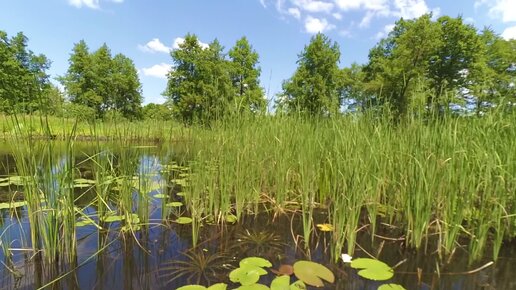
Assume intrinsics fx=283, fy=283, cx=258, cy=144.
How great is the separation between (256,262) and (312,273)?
429 mm

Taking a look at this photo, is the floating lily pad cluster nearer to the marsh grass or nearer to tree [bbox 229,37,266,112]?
the marsh grass

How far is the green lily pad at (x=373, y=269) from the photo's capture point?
1989 mm

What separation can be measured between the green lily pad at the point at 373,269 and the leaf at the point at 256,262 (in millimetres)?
642

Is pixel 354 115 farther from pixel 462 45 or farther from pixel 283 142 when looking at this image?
pixel 462 45

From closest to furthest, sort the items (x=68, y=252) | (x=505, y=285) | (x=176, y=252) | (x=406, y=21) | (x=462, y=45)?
(x=505, y=285), (x=68, y=252), (x=176, y=252), (x=462, y=45), (x=406, y=21)

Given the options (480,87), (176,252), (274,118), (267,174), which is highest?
(480,87)

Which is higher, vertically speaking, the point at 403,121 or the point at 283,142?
the point at 403,121

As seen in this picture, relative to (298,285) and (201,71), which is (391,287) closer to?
(298,285)

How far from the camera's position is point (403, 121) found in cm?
350

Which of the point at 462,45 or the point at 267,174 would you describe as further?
the point at 462,45

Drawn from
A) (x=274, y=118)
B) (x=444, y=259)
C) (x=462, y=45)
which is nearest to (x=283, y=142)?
(x=274, y=118)

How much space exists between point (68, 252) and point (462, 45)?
86.9 ft

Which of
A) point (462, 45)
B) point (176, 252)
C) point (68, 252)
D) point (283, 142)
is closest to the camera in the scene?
point (68, 252)

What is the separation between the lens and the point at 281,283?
1833 mm
